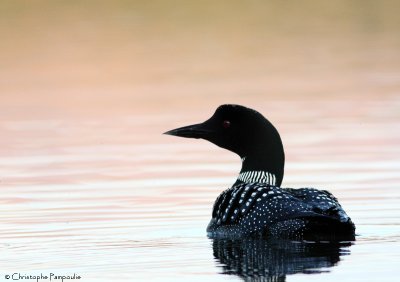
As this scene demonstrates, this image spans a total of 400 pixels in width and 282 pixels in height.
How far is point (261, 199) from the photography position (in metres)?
10.7

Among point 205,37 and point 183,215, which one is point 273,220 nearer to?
point 183,215

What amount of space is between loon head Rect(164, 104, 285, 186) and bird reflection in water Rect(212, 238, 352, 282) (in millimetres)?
1212

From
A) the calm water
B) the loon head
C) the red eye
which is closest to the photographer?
the calm water

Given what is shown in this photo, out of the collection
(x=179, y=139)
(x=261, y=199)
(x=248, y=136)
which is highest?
(x=179, y=139)

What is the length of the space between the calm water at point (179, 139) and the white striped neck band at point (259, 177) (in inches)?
16.7

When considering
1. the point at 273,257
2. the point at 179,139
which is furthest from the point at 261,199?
the point at 179,139

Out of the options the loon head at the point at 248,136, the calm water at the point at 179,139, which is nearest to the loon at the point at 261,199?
the loon head at the point at 248,136

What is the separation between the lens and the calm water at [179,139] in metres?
9.91

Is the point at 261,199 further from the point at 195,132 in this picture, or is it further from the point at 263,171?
the point at 195,132

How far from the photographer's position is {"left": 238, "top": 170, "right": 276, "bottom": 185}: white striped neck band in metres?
11.9

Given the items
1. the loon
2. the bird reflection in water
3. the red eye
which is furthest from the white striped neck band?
the bird reflection in water

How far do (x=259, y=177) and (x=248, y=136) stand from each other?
34 centimetres

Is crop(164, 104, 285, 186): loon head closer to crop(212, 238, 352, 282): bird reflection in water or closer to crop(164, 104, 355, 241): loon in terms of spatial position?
crop(164, 104, 355, 241): loon

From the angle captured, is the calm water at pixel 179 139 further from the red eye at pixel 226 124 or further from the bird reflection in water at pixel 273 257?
the red eye at pixel 226 124
